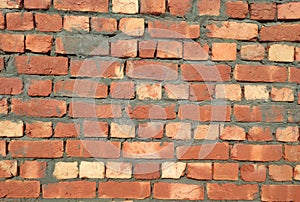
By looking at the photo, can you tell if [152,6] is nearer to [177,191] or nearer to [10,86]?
[10,86]

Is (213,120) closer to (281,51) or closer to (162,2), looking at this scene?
(281,51)

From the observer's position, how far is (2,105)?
4.49ft

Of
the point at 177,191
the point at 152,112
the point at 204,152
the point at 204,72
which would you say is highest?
the point at 204,72

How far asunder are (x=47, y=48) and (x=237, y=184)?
919 millimetres

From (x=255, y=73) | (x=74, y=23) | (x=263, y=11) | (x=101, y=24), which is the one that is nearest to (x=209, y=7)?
(x=263, y=11)

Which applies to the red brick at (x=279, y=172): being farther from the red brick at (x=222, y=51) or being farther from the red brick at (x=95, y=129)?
the red brick at (x=95, y=129)

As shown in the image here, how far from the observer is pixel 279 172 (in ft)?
4.75

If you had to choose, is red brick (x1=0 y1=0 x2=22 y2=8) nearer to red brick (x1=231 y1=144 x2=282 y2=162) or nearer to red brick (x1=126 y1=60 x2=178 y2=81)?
red brick (x1=126 y1=60 x2=178 y2=81)

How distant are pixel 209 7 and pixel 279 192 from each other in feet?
2.60

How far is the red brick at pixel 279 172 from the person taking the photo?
1.45 metres

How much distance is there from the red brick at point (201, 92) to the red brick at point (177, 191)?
0.35 meters

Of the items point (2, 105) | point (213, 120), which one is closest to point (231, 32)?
point (213, 120)

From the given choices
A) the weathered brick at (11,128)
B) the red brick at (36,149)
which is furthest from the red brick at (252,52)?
the weathered brick at (11,128)

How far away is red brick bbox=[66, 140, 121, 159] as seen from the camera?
54.9 inches
